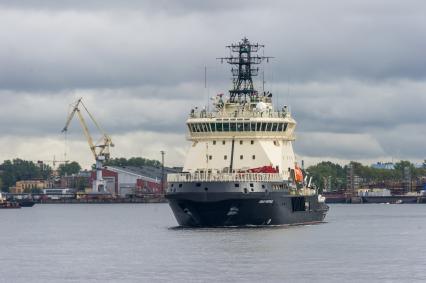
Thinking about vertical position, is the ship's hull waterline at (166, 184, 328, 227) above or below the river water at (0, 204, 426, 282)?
above

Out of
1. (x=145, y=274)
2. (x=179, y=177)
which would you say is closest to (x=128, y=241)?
(x=179, y=177)

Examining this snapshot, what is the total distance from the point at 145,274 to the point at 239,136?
123 ft

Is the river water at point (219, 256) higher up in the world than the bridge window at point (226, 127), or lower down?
lower down

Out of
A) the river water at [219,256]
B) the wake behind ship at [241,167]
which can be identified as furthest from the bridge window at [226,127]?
the river water at [219,256]

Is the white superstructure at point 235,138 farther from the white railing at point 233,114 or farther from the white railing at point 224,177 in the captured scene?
the white railing at point 224,177

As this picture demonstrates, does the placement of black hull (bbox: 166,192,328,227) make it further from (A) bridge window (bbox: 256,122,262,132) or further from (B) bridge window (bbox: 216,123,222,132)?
(B) bridge window (bbox: 216,123,222,132)

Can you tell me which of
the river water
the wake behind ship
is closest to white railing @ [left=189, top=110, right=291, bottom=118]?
the wake behind ship

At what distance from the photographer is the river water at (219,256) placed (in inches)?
2805

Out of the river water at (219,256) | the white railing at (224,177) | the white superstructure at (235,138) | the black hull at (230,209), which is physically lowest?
the river water at (219,256)

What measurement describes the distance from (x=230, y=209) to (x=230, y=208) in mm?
103

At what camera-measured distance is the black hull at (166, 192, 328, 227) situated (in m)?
101

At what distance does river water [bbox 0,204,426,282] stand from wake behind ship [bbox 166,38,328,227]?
5.03ft

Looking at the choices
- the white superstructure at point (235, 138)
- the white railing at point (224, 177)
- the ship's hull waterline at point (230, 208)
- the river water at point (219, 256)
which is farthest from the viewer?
the white superstructure at point (235, 138)

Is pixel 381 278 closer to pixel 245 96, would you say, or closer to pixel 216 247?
pixel 216 247
